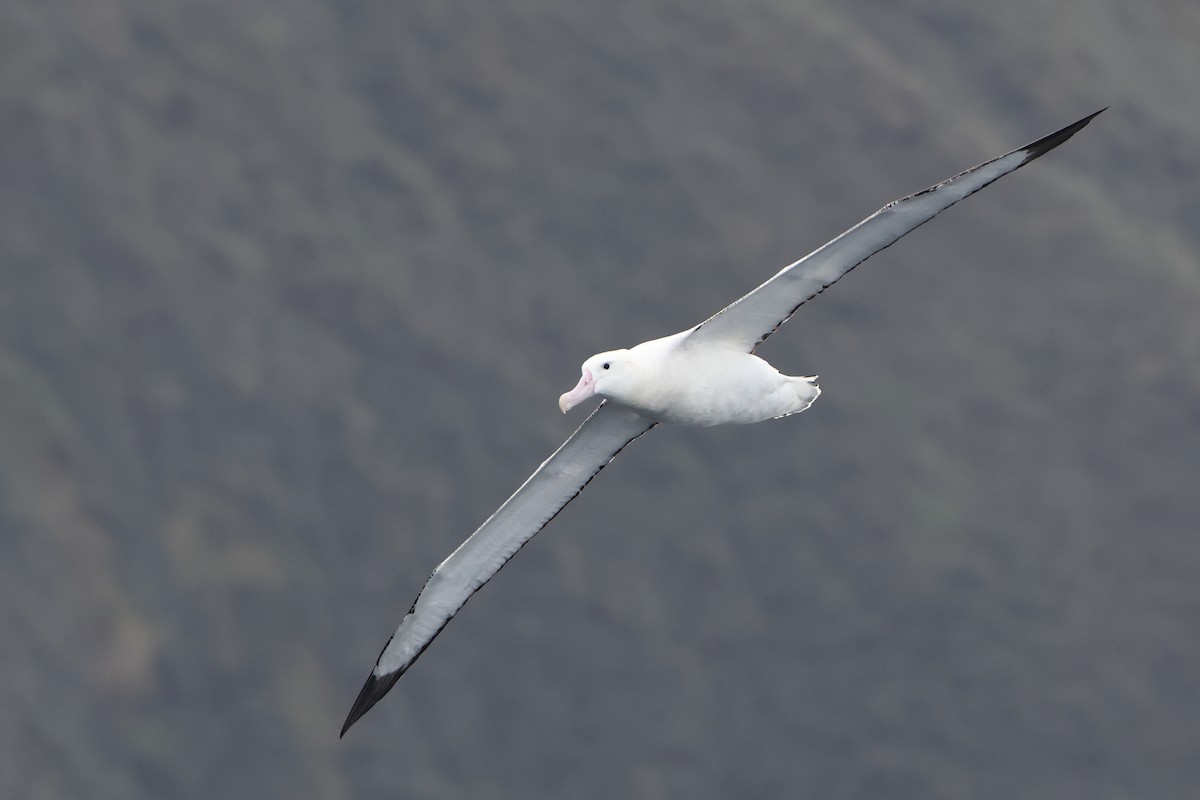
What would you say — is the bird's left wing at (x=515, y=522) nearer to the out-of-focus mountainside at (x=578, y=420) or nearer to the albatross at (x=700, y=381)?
the albatross at (x=700, y=381)

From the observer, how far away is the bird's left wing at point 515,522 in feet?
50.0

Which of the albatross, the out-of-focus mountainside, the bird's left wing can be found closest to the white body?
the albatross

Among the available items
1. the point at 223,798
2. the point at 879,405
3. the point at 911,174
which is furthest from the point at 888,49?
the point at 223,798

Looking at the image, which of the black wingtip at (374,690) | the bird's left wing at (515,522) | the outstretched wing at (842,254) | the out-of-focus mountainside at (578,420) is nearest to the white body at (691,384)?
the outstretched wing at (842,254)

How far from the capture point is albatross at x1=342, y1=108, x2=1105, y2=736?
12906mm

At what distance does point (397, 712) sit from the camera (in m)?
44.6

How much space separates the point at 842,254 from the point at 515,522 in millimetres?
4040

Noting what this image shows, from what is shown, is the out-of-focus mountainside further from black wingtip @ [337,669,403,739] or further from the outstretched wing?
the outstretched wing

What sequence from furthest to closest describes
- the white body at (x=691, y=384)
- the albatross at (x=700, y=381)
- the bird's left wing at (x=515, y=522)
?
1. the bird's left wing at (x=515, y=522)
2. the white body at (x=691, y=384)
3. the albatross at (x=700, y=381)

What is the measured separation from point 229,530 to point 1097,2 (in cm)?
2872

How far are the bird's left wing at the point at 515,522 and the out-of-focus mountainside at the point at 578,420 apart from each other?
28.4 m

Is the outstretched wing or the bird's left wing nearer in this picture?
the outstretched wing

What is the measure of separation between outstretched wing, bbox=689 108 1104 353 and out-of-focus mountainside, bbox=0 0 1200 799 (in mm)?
31738

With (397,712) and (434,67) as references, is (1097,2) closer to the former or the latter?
(434,67)
